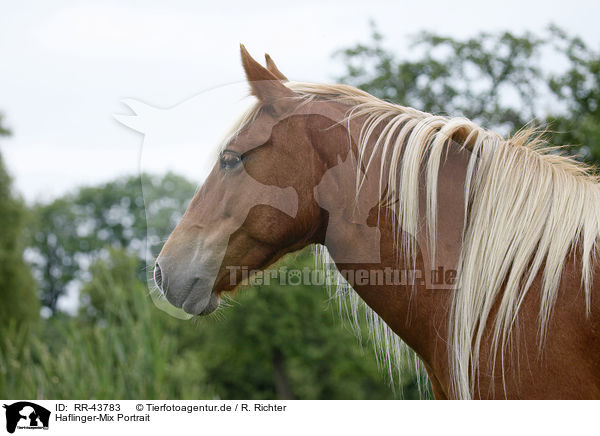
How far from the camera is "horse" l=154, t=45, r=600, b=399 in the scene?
62.3 inches

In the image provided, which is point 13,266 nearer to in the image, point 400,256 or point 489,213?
point 400,256

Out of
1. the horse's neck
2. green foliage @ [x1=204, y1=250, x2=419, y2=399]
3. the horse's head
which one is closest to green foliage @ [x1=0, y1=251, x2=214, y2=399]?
the horse's head

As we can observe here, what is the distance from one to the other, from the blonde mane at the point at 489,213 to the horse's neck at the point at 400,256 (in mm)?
30

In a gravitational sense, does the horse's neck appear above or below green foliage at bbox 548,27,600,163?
below

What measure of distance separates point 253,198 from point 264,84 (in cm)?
44

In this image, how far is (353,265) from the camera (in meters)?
1.84

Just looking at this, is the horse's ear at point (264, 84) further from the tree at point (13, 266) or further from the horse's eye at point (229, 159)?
the tree at point (13, 266)

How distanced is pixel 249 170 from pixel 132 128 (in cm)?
69

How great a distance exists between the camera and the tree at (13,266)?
17.9 m
